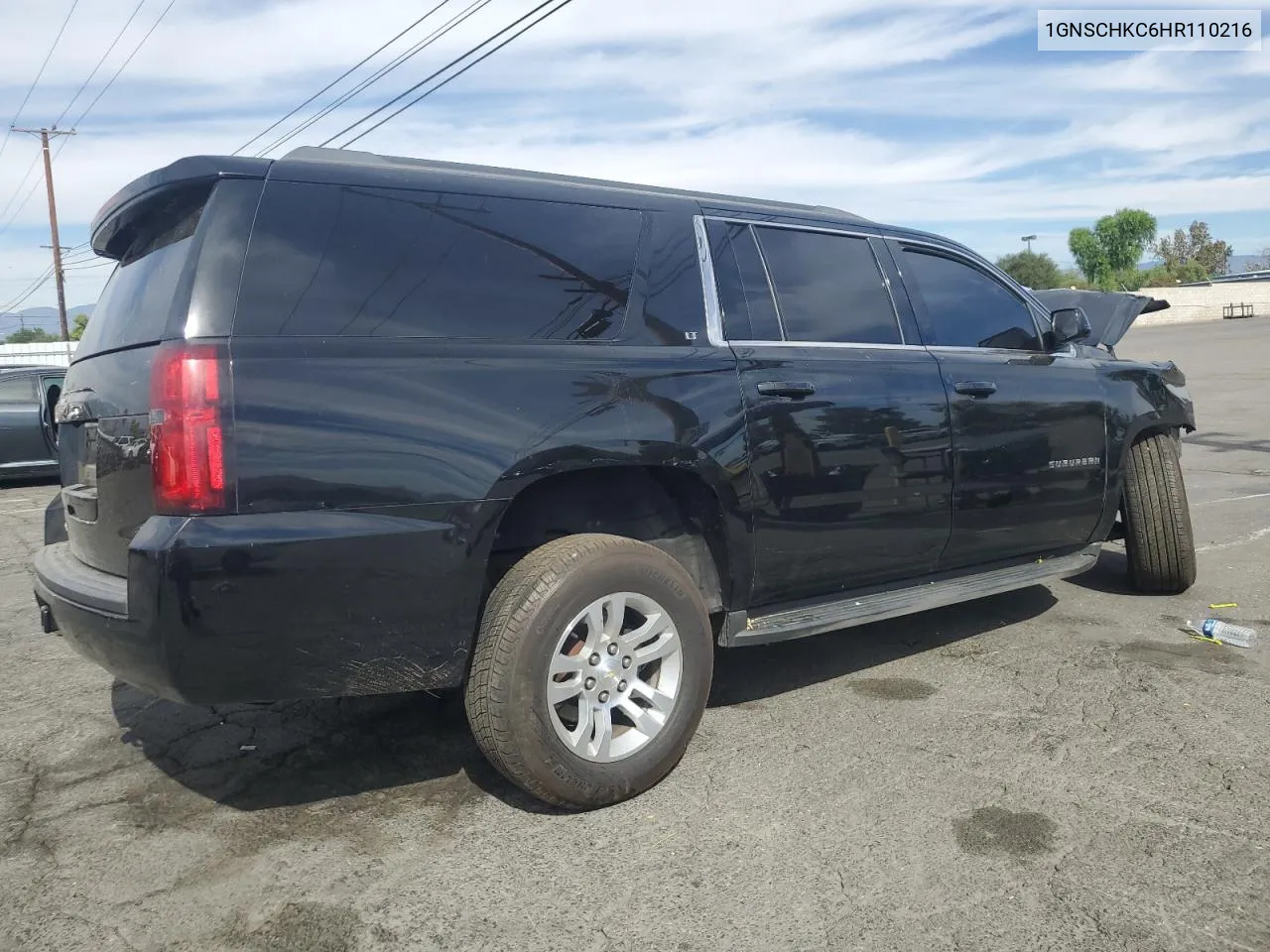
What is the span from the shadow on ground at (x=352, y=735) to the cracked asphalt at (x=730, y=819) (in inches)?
0.6

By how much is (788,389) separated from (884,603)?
3.18ft

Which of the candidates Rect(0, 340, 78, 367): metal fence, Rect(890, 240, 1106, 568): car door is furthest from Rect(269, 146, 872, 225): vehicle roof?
Rect(0, 340, 78, 367): metal fence

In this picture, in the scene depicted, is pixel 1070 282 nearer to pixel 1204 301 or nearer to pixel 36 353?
pixel 1204 301

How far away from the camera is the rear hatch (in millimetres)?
2727

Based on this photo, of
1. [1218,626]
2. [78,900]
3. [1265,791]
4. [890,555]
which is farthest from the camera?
[1218,626]

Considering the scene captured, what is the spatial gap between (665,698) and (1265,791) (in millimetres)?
1853

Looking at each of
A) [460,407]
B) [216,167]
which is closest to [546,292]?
[460,407]

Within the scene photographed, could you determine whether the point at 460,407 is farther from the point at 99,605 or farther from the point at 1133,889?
the point at 1133,889

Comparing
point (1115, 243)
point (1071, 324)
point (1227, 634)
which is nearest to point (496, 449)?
point (1071, 324)

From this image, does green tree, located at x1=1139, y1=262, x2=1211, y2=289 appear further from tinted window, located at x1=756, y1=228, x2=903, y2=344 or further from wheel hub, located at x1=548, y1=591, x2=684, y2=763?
wheel hub, located at x1=548, y1=591, x2=684, y2=763

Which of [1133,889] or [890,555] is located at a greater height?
[890,555]

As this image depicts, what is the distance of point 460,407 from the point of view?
2.86 metres

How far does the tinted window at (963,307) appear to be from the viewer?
4422mm

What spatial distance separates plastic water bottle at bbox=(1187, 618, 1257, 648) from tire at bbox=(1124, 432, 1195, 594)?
1.76ft
